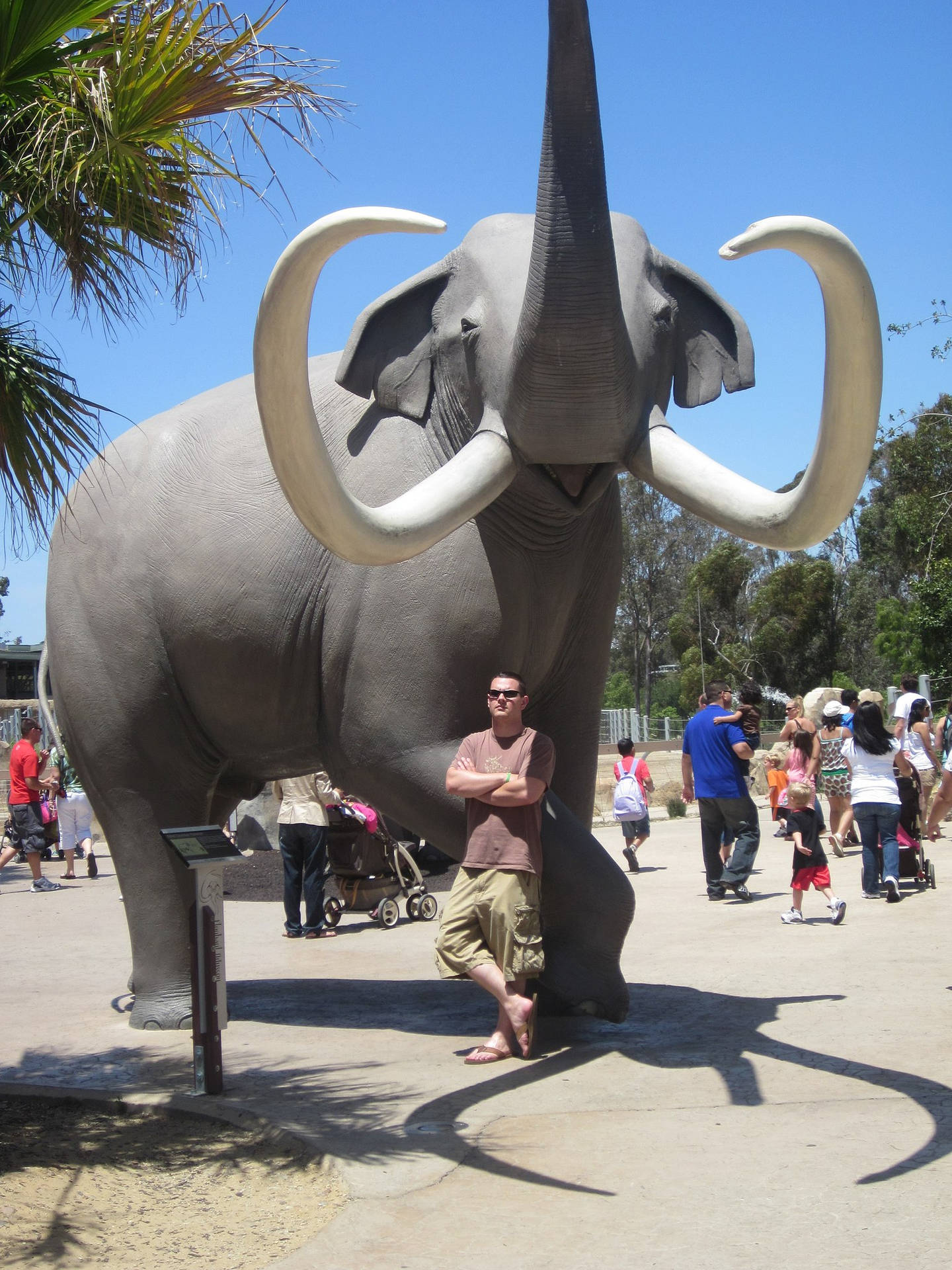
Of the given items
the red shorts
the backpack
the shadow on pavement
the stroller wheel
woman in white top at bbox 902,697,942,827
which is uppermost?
woman in white top at bbox 902,697,942,827

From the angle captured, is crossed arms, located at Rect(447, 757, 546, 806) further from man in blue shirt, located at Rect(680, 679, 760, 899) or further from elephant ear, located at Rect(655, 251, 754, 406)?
man in blue shirt, located at Rect(680, 679, 760, 899)

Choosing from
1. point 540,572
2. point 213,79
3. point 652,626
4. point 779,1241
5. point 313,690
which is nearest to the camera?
point 779,1241

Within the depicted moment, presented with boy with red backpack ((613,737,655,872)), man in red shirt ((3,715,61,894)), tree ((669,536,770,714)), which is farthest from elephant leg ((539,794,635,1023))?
tree ((669,536,770,714))

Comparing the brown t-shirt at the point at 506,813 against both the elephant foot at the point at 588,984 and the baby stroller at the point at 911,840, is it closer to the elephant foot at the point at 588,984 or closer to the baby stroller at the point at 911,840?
the elephant foot at the point at 588,984

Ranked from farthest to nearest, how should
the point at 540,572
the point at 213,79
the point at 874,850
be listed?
1. the point at 874,850
2. the point at 540,572
3. the point at 213,79

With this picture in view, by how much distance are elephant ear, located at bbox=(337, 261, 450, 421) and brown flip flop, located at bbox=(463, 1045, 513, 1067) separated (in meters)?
2.45

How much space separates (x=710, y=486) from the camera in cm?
422

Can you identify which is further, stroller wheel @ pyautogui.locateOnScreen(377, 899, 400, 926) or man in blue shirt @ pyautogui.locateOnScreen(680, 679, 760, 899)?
man in blue shirt @ pyautogui.locateOnScreen(680, 679, 760, 899)

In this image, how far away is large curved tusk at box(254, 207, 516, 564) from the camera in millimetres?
3615

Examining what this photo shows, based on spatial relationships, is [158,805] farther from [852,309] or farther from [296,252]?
[852,309]

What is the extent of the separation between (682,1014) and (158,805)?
2.52 metres

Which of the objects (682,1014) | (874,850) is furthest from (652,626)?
(682,1014)

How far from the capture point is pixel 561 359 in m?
4.16

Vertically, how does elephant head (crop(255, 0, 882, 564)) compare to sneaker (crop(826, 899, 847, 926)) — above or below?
above
